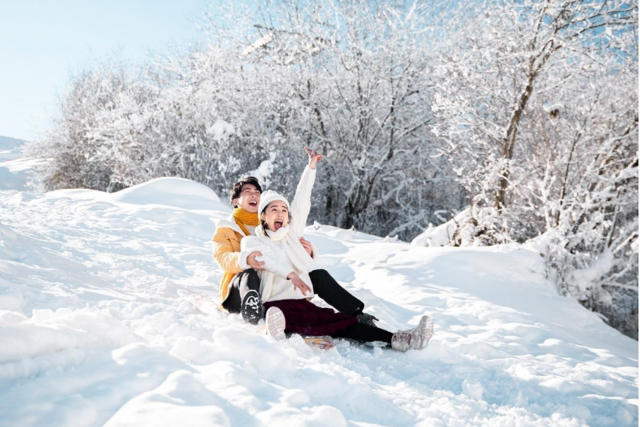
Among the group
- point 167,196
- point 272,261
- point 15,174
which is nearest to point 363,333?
point 272,261

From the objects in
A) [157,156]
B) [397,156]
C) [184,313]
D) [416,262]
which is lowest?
[184,313]

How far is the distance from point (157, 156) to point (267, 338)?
10303mm

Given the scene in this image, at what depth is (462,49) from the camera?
9.45m

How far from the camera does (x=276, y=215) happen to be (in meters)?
3.07

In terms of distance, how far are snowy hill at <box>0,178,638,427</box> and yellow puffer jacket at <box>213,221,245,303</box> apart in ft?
0.62

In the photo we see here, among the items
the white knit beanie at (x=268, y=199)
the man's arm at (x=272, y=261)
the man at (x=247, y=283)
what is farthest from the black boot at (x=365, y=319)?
the white knit beanie at (x=268, y=199)

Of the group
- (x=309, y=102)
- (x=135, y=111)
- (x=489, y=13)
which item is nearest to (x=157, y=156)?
(x=135, y=111)

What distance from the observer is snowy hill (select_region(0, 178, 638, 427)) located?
1.59 meters

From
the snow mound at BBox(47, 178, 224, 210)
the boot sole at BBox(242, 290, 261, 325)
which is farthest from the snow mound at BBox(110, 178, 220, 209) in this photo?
the boot sole at BBox(242, 290, 261, 325)

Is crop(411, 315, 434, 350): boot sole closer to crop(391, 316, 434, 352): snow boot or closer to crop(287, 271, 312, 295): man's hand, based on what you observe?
crop(391, 316, 434, 352): snow boot

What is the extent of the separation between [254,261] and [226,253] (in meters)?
0.34

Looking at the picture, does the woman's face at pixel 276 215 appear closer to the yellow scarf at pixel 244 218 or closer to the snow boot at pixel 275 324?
the yellow scarf at pixel 244 218

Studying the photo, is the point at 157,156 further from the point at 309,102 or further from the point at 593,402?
the point at 593,402

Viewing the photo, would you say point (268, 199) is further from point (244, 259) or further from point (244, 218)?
point (244, 218)
